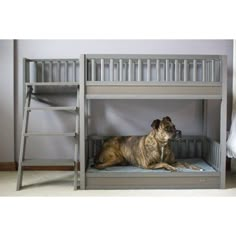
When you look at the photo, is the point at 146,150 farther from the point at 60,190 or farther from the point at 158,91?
the point at 60,190

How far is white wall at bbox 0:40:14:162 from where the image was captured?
13.2 feet

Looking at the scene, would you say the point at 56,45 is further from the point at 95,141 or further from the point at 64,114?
the point at 95,141

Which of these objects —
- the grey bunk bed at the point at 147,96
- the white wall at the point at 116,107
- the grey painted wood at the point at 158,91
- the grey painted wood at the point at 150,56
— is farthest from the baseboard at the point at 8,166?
the grey painted wood at the point at 150,56

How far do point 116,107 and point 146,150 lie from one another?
0.92 metres

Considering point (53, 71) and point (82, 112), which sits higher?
point (53, 71)

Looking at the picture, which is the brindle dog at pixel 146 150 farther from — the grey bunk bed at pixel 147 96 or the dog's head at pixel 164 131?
the grey bunk bed at pixel 147 96

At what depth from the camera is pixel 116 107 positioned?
13.6 ft

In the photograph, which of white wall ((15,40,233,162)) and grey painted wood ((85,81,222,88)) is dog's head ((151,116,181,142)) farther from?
white wall ((15,40,233,162))

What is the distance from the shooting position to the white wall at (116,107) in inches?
161

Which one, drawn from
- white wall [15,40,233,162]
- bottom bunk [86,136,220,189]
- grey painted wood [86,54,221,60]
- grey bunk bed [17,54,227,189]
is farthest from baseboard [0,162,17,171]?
grey painted wood [86,54,221,60]

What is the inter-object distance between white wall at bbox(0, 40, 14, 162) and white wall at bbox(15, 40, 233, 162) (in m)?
0.08

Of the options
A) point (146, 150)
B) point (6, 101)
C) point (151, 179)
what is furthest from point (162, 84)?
point (6, 101)

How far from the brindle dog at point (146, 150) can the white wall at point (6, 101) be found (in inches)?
49.9

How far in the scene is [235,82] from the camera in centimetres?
395
